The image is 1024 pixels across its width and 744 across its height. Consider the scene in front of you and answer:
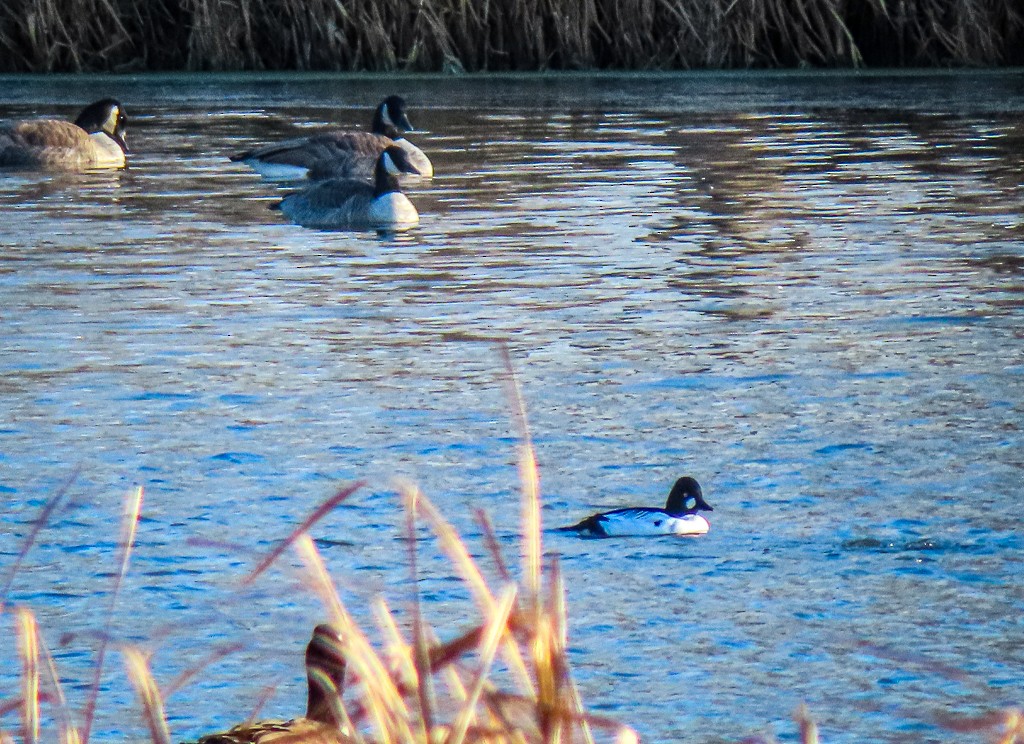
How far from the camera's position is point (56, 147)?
18.7 metres

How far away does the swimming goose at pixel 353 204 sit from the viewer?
48.3 feet

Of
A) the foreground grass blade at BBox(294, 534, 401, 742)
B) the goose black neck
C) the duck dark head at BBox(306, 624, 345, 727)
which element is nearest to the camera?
the foreground grass blade at BBox(294, 534, 401, 742)

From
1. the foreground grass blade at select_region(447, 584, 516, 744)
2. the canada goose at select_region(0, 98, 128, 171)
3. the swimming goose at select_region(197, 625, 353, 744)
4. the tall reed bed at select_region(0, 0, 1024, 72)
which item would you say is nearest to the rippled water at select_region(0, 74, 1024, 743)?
the swimming goose at select_region(197, 625, 353, 744)

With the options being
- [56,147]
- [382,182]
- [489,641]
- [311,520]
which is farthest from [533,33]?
[489,641]

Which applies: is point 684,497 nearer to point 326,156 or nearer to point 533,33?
point 326,156

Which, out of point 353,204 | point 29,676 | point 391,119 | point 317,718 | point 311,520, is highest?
point 311,520

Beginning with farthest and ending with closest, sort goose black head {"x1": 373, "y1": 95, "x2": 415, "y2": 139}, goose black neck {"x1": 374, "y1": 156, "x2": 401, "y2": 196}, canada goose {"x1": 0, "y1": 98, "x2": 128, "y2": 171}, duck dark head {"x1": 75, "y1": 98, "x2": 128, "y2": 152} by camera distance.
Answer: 1. goose black head {"x1": 373, "y1": 95, "x2": 415, "y2": 139}
2. duck dark head {"x1": 75, "y1": 98, "x2": 128, "y2": 152}
3. canada goose {"x1": 0, "y1": 98, "x2": 128, "y2": 171}
4. goose black neck {"x1": 374, "y1": 156, "x2": 401, "y2": 196}

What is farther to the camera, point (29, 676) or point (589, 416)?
point (589, 416)

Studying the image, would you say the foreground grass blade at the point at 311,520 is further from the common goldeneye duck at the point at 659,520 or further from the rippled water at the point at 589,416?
the common goldeneye duck at the point at 659,520

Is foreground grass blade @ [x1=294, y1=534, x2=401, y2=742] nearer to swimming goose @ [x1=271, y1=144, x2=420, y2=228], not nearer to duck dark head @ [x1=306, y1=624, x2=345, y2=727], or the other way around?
duck dark head @ [x1=306, y1=624, x2=345, y2=727]

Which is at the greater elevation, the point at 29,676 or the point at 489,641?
the point at 489,641

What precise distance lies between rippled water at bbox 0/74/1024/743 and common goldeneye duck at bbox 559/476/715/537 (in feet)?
0.19

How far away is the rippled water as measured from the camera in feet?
18.1

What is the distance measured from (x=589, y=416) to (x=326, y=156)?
1025cm
